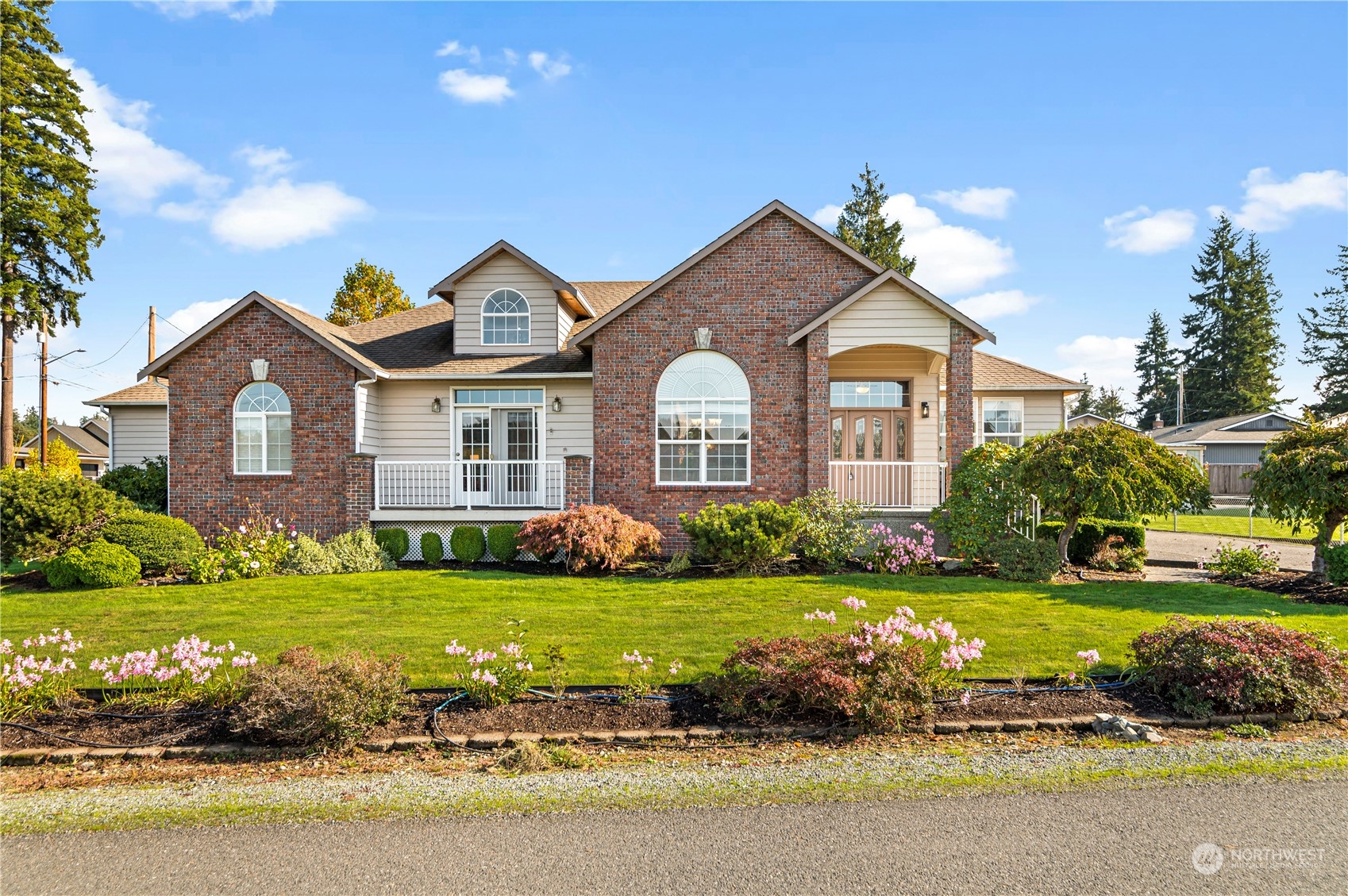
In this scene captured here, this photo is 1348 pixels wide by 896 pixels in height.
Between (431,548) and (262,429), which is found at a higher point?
(262,429)

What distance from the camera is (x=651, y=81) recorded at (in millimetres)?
12086

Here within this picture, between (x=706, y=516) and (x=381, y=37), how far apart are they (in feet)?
27.8

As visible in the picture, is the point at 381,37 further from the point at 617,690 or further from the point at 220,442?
the point at 617,690

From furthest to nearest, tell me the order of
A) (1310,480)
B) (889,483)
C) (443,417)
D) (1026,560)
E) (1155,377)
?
(1155,377)
(443,417)
(889,483)
(1026,560)
(1310,480)

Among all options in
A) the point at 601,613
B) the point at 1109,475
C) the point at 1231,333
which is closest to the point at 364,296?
the point at 601,613

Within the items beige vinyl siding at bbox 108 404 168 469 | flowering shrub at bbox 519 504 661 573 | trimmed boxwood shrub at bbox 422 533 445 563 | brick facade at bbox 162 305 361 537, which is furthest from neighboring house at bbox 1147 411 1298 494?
beige vinyl siding at bbox 108 404 168 469

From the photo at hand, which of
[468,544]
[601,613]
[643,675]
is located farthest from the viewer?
[468,544]

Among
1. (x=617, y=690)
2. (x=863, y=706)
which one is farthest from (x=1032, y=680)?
(x=617, y=690)

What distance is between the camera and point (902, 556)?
42.4 ft

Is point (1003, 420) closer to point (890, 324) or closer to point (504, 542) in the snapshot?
point (890, 324)

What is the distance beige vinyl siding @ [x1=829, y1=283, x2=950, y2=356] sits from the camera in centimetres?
1450

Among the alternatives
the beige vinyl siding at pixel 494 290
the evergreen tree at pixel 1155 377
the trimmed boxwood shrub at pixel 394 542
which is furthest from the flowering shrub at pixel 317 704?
the evergreen tree at pixel 1155 377

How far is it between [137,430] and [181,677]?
54.2 ft

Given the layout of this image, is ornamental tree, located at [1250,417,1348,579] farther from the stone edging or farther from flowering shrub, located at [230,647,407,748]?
flowering shrub, located at [230,647,407,748]
